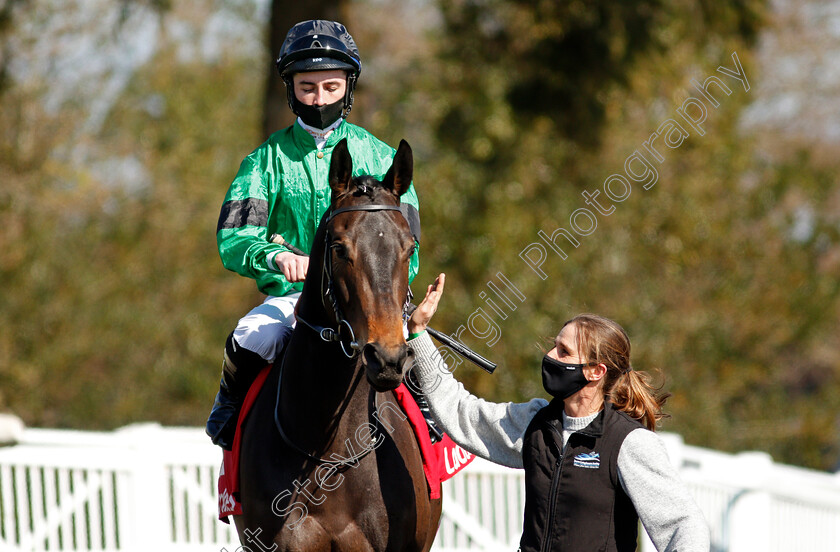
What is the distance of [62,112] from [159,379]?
4.36 metres

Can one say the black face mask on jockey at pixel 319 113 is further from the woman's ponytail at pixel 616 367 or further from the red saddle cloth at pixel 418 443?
the woman's ponytail at pixel 616 367

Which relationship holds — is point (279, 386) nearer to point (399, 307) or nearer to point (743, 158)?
point (399, 307)

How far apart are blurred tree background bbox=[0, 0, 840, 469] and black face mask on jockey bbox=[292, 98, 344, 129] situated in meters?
6.36

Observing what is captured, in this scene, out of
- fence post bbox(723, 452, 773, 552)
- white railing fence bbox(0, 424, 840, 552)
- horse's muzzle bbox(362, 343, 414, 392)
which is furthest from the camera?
white railing fence bbox(0, 424, 840, 552)

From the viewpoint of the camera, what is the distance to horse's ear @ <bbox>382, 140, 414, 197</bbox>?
2.95 m

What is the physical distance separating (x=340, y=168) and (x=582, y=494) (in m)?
1.26

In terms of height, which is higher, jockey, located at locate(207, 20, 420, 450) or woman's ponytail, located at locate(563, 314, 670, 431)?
jockey, located at locate(207, 20, 420, 450)

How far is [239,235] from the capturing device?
3301 millimetres

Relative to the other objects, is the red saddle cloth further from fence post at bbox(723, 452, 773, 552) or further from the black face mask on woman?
fence post at bbox(723, 452, 773, 552)

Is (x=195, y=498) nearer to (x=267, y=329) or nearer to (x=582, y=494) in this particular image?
(x=267, y=329)

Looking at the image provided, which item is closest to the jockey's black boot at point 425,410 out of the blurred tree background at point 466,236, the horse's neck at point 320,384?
the horse's neck at point 320,384

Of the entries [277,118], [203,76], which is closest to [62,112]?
[203,76]

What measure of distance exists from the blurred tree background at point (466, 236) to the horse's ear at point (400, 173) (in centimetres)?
680

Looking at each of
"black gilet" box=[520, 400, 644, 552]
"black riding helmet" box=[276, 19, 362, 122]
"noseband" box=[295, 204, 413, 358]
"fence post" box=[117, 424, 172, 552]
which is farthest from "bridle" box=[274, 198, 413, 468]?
"fence post" box=[117, 424, 172, 552]
